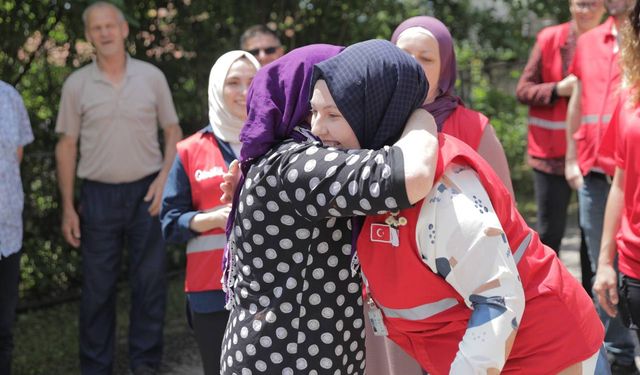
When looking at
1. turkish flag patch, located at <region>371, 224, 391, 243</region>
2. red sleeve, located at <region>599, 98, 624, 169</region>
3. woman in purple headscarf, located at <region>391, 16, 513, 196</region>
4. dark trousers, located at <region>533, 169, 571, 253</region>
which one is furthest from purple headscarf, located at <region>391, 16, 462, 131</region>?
dark trousers, located at <region>533, 169, 571, 253</region>

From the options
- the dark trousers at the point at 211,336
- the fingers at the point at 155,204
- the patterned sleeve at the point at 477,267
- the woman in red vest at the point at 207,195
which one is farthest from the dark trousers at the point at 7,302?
the patterned sleeve at the point at 477,267

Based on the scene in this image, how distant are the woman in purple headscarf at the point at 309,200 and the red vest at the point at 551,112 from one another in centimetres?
328

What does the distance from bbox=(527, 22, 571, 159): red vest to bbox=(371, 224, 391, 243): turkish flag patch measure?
3544 millimetres

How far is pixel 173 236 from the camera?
3.60 metres

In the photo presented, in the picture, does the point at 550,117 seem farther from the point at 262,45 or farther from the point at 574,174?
the point at 262,45

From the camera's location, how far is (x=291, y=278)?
2.29 m

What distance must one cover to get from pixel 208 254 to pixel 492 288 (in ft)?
6.13

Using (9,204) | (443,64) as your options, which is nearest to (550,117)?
(443,64)

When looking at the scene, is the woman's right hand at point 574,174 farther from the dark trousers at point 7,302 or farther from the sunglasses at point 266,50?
the dark trousers at point 7,302

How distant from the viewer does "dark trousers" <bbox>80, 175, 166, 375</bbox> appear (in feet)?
16.2

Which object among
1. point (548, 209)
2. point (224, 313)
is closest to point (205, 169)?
point (224, 313)

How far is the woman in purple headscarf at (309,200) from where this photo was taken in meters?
2.03

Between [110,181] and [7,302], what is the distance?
2.96 ft

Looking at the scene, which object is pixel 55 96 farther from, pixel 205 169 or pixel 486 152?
pixel 486 152
